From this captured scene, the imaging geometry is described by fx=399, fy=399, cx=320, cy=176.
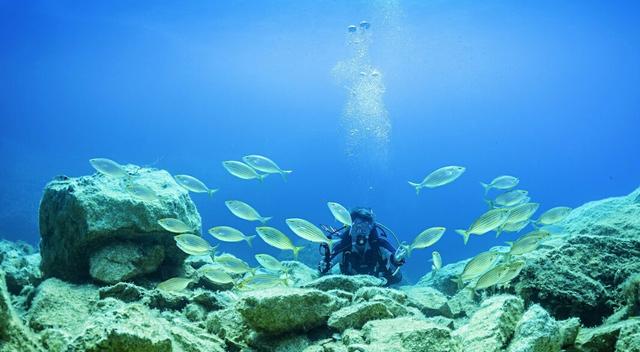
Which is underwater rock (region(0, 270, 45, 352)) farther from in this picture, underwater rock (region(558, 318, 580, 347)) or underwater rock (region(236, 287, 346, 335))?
underwater rock (region(558, 318, 580, 347))

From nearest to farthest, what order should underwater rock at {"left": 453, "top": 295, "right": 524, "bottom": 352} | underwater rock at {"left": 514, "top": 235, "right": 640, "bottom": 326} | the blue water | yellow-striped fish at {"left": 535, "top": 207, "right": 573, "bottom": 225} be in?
underwater rock at {"left": 453, "top": 295, "right": 524, "bottom": 352}
underwater rock at {"left": 514, "top": 235, "right": 640, "bottom": 326}
yellow-striped fish at {"left": 535, "top": 207, "right": 573, "bottom": 225}
the blue water

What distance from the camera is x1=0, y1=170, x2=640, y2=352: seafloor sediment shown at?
2238 mm

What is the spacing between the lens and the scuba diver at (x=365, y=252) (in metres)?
7.80

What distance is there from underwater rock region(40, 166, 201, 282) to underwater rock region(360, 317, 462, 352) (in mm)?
3975

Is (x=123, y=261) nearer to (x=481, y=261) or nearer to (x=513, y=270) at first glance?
(x=481, y=261)

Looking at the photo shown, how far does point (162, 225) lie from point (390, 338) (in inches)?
154

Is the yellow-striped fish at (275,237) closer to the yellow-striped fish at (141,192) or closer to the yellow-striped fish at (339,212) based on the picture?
the yellow-striped fish at (339,212)

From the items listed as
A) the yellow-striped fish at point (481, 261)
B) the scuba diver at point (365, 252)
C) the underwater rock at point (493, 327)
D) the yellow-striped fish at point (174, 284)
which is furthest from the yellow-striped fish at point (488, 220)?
the yellow-striped fish at point (174, 284)

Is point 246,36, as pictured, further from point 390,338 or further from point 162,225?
point 390,338

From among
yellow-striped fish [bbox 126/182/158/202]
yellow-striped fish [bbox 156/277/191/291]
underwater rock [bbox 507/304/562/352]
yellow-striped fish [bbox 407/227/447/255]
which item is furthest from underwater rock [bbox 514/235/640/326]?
yellow-striped fish [bbox 126/182/158/202]

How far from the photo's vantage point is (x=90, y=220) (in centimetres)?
507

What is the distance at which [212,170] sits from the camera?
74500 mm

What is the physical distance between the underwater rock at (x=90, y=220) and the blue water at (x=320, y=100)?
27630mm

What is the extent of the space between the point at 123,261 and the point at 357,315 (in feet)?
12.2
